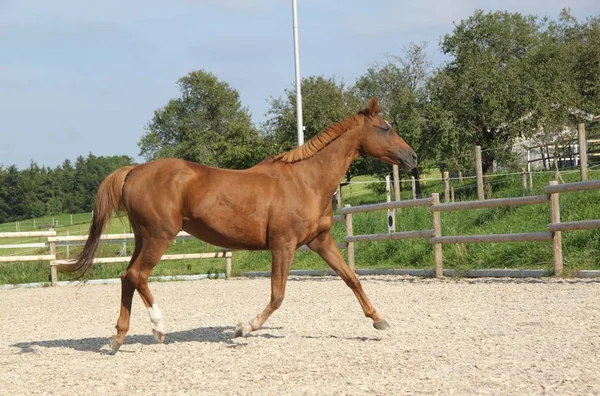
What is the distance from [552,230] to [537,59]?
38.9 meters

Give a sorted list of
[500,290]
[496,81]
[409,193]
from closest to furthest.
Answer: [500,290] → [496,81] → [409,193]

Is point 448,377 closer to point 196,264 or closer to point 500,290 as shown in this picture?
point 500,290

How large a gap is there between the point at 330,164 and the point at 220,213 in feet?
3.76

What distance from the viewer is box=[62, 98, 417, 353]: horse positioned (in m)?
6.40

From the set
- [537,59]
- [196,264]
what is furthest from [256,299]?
[537,59]

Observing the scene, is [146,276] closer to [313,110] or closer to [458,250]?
[458,250]

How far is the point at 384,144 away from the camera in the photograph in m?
6.90

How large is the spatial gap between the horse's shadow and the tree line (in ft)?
73.3

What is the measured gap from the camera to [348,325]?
23.6 ft

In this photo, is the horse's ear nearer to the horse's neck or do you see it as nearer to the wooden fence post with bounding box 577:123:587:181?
the horse's neck

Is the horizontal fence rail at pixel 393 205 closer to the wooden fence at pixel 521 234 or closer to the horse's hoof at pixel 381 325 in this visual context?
the wooden fence at pixel 521 234

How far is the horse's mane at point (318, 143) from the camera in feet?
22.6

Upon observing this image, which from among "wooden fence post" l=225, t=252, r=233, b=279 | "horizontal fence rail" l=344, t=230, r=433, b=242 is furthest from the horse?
"wooden fence post" l=225, t=252, r=233, b=279

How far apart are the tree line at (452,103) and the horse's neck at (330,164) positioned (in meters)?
22.0
